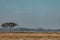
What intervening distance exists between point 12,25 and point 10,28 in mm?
3780

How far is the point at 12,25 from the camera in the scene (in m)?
86.2

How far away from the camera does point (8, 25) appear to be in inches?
3445

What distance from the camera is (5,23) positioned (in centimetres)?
8756

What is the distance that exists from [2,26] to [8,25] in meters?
2.26

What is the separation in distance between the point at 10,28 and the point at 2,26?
11.5 ft

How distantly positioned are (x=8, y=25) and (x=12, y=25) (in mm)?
2000

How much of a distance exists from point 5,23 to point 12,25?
3057 mm

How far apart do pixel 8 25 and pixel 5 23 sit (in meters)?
1.33

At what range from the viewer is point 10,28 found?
89.7 metres

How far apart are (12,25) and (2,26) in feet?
13.4

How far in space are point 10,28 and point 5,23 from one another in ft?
10.9
